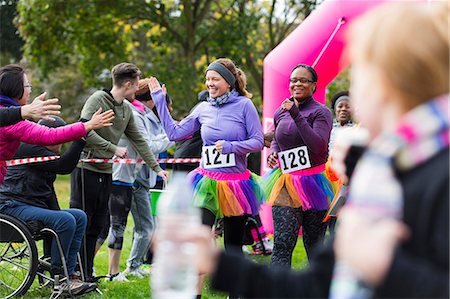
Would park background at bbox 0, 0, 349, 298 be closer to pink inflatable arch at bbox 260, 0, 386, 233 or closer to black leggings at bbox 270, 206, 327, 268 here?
pink inflatable arch at bbox 260, 0, 386, 233

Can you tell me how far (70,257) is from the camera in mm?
6211

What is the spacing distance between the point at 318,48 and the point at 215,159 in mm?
3444

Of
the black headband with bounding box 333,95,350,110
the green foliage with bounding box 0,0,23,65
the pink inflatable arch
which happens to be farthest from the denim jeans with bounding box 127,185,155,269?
the green foliage with bounding box 0,0,23,65

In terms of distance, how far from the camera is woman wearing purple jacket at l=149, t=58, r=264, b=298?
5906 millimetres

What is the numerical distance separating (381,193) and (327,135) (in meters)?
4.73

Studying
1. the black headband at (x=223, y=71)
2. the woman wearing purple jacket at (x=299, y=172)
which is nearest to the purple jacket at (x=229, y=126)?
the black headband at (x=223, y=71)

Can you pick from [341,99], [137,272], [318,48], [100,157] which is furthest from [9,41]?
[100,157]

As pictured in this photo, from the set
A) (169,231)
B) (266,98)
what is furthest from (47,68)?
(169,231)

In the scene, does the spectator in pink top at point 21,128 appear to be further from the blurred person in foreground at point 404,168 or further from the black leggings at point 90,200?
the blurred person in foreground at point 404,168

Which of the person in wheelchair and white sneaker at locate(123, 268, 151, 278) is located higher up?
the person in wheelchair

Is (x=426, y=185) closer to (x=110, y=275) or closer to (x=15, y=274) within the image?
(x=15, y=274)

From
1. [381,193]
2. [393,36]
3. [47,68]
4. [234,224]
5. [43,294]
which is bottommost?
[43,294]

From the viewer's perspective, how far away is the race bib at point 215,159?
593 cm

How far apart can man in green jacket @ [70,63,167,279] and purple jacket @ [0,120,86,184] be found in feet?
2.64
